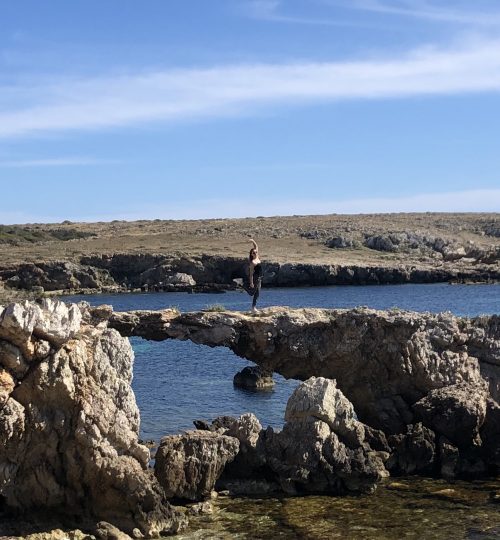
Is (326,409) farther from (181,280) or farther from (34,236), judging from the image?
(34,236)

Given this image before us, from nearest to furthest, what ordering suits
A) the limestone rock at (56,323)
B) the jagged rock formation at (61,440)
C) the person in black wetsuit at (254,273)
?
the jagged rock formation at (61,440) → the limestone rock at (56,323) → the person in black wetsuit at (254,273)

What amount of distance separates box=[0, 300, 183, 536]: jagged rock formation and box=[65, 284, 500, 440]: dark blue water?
275 inches

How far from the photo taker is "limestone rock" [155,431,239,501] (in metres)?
19.3

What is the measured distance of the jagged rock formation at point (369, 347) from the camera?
23.4 metres

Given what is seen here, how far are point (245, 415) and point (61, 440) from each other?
5188 millimetres

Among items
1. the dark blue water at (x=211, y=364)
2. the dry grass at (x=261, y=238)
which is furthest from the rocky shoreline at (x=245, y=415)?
the dry grass at (x=261, y=238)

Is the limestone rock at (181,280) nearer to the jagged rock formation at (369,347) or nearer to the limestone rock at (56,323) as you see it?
the jagged rock formation at (369,347)

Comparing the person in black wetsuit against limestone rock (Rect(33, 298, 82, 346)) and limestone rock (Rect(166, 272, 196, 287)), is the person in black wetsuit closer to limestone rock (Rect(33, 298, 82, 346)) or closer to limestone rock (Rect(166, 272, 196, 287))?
limestone rock (Rect(33, 298, 82, 346))

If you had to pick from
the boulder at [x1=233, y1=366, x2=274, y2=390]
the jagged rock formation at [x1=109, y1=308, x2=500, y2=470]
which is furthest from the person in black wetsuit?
the boulder at [x1=233, y1=366, x2=274, y2=390]

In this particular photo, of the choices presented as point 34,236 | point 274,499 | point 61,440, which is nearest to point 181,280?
point 34,236

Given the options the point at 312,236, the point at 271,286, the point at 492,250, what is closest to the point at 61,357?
the point at 271,286

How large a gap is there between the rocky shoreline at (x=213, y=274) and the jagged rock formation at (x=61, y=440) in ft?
211

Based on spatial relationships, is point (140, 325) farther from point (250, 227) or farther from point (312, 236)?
point (250, 227)

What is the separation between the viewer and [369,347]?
23.9m
